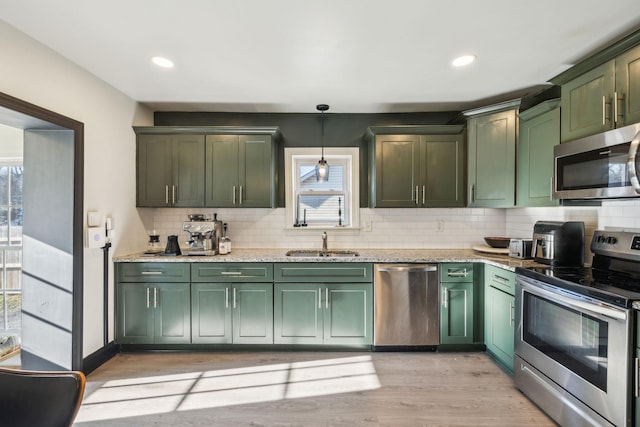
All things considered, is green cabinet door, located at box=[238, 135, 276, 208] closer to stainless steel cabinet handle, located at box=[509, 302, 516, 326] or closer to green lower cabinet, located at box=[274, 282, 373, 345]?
green lower cabinet, located at box=[274, 282, 373, 345]

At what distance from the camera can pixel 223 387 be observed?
2357mm

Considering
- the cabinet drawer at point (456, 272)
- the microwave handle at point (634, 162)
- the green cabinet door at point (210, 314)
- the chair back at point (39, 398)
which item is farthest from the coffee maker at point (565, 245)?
the chair back at point (39, 398)

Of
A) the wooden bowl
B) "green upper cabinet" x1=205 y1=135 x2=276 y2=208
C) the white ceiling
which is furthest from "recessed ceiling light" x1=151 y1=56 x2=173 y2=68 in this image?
the wooden bowl

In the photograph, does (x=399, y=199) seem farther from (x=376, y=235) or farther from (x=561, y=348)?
(x=561, y=348)

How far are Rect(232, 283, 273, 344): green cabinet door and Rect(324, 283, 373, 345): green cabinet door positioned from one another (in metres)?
0.55

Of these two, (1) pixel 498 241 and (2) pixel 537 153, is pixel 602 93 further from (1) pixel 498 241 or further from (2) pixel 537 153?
(1) pixel 498 241

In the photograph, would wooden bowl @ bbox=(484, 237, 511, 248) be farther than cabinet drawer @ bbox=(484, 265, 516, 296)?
Yes

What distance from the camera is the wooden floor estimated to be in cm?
201

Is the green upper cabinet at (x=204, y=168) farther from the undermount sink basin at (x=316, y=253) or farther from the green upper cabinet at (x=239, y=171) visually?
the undermount sink basin at (x=316, y=253)

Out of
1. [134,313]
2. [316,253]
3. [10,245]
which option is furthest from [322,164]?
[10,245]

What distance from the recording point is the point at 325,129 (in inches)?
139

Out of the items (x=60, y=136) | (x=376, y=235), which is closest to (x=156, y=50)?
(x=60, y=136)

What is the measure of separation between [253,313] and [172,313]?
2.50 feet

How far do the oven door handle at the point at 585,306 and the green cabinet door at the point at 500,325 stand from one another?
1.49 ft
